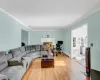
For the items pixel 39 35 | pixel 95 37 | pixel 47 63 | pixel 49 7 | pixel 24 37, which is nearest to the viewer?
pixel 49 7

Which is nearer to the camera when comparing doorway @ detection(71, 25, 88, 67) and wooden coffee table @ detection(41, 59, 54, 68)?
wooden coffee table @ detection(41, 59, 54, 68)

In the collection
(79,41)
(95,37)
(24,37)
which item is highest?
(24,37)

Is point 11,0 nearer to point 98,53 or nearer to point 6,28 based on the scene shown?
point 6,28

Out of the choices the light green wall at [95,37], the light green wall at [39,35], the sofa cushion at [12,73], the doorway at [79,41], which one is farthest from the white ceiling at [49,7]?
the light green wall at [39,35]

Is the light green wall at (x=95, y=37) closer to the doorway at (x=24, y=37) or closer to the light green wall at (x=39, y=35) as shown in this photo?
the doorway at (x=24, y=37)

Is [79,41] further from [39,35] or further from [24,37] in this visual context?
[24,37]

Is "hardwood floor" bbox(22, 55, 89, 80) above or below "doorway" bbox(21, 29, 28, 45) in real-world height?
below

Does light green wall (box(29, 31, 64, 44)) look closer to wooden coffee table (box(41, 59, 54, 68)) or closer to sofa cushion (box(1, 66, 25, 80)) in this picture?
wooden coffee table (box(41, 59, 54, 68))

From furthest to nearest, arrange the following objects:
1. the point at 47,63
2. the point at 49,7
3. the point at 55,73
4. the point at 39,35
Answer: the point at 39,35 < the point at 47,63 < the point at 55,73 < the point at 49,7

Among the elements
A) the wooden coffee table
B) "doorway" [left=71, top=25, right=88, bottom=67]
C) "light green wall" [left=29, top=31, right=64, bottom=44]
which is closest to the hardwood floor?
the wooden coffee table

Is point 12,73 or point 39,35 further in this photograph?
point 39,35

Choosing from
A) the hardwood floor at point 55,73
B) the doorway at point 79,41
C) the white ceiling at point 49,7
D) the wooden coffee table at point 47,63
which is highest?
the white ceiling at point 49,7

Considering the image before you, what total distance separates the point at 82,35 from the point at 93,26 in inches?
260

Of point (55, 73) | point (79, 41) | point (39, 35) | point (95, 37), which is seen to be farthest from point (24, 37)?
point (95, 37)
